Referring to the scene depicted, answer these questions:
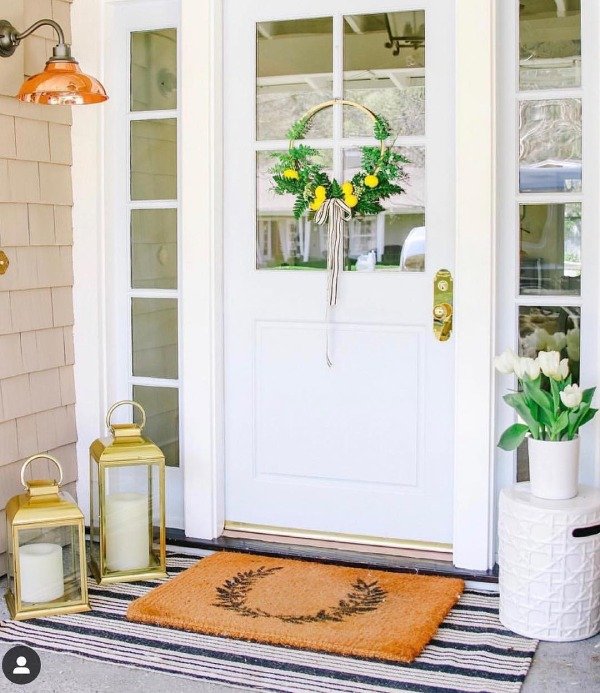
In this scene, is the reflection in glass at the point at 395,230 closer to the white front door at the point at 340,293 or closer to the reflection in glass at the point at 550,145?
the white front door at the point at 340,293

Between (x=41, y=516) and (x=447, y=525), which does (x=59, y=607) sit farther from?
(x=447, y=525)

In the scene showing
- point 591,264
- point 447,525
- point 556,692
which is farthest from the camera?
point 447,525

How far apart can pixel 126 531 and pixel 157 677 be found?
814mm

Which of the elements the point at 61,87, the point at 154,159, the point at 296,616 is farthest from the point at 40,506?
the point at 154,159

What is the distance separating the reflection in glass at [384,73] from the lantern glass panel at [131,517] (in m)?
1.44

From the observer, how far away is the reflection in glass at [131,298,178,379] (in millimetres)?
4086

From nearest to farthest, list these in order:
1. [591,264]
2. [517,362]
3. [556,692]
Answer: [556,692], [517,362], [591,264]

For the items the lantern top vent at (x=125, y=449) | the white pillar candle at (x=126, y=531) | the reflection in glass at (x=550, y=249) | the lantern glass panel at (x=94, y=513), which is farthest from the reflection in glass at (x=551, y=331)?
the lantern glass panel at (x=94, y=513)

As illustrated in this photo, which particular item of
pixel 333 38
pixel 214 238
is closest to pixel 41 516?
pixel 214 238

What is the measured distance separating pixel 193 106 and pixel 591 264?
1.56 meters

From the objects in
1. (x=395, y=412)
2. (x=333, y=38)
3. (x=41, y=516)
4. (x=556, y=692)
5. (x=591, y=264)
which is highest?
(x=333, y=38)

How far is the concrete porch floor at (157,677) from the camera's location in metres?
2.76

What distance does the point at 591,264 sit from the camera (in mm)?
3475

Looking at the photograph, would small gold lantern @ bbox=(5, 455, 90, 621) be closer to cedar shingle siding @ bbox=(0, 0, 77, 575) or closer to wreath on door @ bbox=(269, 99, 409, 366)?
cedar shingle siding @ bbox=(0, 0, 77, 575)
